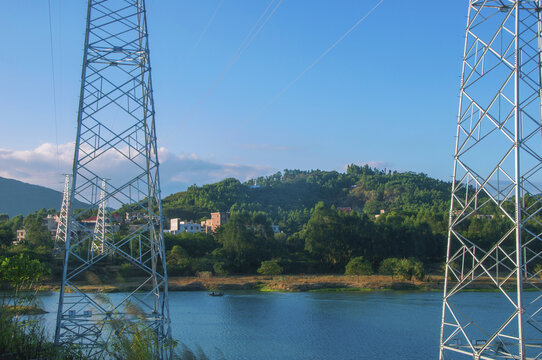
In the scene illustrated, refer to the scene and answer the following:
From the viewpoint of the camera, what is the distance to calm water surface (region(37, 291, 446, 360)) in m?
19.9

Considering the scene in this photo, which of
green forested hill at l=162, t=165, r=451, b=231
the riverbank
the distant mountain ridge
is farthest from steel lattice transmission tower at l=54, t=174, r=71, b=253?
the distant mountain ridge

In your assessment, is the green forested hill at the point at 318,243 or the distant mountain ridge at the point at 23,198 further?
the distant mountain ridge at the point at 23,198

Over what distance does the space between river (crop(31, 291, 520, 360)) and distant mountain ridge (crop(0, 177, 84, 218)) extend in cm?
15250

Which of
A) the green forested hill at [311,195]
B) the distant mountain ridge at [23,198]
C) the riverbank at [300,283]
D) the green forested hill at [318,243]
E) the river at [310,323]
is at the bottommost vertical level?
the river at [310,323]

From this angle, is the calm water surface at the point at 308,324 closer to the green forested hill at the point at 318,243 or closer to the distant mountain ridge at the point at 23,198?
the green forested hill at the point at 318,243

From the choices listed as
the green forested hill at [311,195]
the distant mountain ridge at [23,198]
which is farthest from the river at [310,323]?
the distant mountain ridge at [23,198]

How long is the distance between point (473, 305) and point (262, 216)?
3308 cm

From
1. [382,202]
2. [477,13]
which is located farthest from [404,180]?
[477,13]

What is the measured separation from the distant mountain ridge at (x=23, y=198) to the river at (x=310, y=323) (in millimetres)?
152498

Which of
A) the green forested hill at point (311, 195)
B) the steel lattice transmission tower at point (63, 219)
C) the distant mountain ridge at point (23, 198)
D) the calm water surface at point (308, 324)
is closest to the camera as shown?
the calm water surface at point (308, 324)

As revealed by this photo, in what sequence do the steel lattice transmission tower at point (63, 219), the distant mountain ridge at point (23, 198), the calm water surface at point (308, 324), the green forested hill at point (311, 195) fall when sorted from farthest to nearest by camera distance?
the distant mountain ridge at point (23, 198), the green forested hill at point (311, 195), the steel lattice transmission tower at point (63, 219), the calm water surface at point (308, 324)

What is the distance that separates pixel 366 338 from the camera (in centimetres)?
2258

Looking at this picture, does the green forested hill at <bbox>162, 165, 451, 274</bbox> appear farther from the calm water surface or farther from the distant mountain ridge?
the distant mountain ridge

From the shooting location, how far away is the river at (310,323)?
65.3ft
